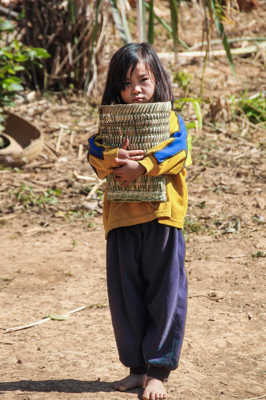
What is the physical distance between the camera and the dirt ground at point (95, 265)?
118 inches

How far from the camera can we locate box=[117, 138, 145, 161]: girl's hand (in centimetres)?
246

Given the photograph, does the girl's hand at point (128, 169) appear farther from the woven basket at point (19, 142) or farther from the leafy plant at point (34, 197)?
the woven basket at point (19, 142)

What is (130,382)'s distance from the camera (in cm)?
274

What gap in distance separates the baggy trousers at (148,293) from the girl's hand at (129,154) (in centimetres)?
28

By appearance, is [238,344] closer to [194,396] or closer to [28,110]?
[194,396]

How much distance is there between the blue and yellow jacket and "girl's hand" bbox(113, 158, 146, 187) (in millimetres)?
20

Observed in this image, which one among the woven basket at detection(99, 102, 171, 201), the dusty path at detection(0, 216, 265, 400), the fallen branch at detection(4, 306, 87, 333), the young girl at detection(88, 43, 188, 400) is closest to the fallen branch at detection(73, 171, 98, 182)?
the dusty path at detection(0, 216, 265, 400)

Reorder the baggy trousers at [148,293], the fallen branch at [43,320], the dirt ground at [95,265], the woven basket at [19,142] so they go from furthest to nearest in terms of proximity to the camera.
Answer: the woven basket at [19,142]
the fallen branch at [43,320]
the dirt ground at [95,265]
the baggy trousers at [148,293]

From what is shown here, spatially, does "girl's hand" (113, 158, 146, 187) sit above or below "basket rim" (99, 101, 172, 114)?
below

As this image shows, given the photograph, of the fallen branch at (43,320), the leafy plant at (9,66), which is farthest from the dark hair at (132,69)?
the leafy plant at (9,66)

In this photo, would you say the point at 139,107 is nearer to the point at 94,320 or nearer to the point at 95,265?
the point at 94,320

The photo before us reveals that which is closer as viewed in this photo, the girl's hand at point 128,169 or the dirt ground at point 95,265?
the girl's hand at point 128,169

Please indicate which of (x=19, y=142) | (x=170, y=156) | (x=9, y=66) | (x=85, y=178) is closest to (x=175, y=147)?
(x=170, y=156)

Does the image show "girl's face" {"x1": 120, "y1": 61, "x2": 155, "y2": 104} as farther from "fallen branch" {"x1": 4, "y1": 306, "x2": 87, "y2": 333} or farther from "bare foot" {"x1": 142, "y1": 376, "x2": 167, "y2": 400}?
"fallen branch" {"x1": 4, "y1": 306, "x2": 87, "y2": 333}
